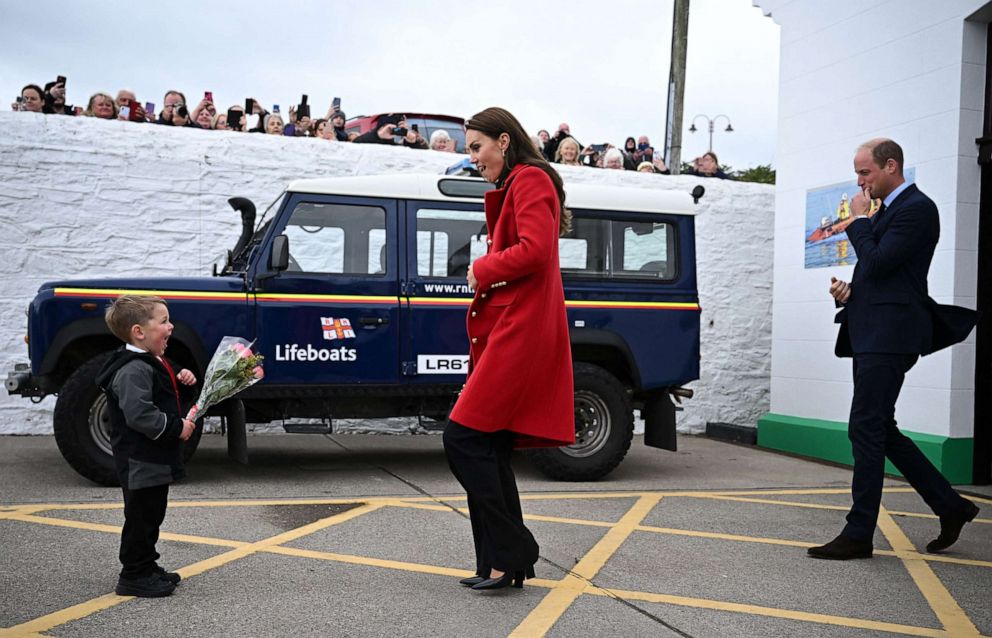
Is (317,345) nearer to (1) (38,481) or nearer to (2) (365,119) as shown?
(1) (38,481)

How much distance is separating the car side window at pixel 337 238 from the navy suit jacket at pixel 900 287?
11.5ft

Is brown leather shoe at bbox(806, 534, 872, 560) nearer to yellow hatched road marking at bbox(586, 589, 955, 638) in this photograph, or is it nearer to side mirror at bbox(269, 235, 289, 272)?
yellow hatched road marking at bbox(586, 589, 955, 638)

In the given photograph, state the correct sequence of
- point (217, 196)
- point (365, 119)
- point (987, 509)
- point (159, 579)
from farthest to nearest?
point (365, 119) → point (217, 196) → point (987, 509) → point (159, 579)

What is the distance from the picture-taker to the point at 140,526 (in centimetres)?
385

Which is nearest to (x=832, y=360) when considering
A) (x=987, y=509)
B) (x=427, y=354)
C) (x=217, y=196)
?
(x=987, y=509)

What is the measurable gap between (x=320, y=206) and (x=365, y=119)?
6185 mm

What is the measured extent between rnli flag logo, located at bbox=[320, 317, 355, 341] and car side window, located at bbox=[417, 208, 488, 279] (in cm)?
68

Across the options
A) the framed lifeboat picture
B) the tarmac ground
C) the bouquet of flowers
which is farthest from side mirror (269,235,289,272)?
the framed lifeboat picture

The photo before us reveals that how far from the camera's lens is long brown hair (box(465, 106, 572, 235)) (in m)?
4.08

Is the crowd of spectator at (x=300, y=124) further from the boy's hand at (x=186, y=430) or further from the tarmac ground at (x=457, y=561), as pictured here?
Result: the boy's hand at (x=186, y=430)

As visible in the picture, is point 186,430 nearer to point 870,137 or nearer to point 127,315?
point 127,315

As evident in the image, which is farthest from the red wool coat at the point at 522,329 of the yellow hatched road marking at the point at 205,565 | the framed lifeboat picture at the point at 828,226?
the framed lifeboat picture at the point at 828,226

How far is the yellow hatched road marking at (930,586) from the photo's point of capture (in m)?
3.77

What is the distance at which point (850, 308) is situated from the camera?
16.5 ft
